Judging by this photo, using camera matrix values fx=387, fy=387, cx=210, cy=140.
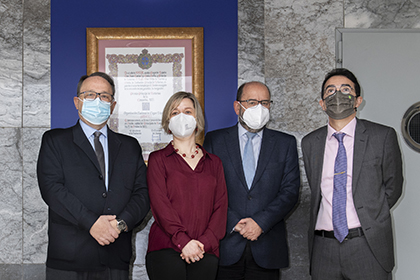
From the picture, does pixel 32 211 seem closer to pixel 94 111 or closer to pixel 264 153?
pixel 94 111

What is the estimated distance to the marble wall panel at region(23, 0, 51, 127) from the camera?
3215 millimetres

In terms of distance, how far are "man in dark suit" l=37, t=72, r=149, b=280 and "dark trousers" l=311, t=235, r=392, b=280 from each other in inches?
41.9

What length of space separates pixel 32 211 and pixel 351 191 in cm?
249

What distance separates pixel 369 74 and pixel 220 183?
5.85ft

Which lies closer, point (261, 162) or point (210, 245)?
point (210, 245)

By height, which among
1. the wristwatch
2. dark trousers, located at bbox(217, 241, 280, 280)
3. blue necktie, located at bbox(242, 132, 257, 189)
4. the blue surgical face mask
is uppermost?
the blue surgical face mask

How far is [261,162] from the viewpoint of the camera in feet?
7.90

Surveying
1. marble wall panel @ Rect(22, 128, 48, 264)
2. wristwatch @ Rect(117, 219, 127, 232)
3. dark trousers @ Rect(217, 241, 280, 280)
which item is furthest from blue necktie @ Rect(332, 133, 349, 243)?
marble wall panel @ Rect(22, 128, 48, 264)

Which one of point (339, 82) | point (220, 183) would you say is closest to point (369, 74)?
point (339, 82)

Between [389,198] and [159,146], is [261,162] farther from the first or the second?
[159,146]

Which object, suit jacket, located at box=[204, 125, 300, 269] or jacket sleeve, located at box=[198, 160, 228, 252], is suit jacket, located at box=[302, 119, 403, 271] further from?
jacket sleeve, located at box=[198, 160, 228, 252]

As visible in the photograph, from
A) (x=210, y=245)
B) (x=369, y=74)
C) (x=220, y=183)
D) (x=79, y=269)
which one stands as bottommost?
(x=79, y=269)

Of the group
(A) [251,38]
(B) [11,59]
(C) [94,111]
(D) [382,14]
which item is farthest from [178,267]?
(D) [382,14]

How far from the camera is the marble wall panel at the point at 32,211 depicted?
3.18 m
